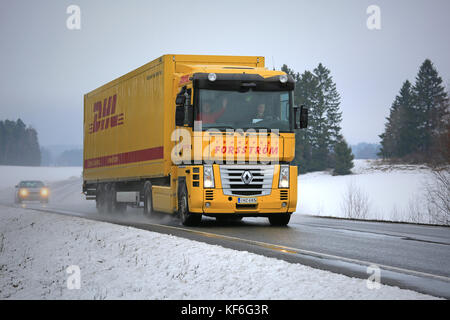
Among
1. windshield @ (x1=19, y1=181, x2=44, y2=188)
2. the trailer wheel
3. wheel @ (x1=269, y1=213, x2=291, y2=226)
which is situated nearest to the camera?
wheel @ (x1=269, y1=213, x2=291, y2=226)

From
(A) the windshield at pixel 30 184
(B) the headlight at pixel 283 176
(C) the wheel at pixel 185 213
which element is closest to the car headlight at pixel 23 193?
(A) the windshield at pixel 30 184

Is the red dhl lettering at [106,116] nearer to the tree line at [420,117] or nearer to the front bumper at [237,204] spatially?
the front bumper at [237,204]

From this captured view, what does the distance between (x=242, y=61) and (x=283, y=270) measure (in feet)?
34.9

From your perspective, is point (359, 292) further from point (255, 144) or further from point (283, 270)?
point (255, 144)

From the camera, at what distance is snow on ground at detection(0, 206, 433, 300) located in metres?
6.66

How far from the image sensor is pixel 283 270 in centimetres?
784

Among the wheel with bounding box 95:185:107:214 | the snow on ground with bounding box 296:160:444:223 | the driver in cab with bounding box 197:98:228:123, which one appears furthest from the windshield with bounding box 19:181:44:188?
the driver in cab with bounding box 197:98:228:123

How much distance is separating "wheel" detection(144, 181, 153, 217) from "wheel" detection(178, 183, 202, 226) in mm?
3104

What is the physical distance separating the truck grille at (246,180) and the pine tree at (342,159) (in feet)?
215

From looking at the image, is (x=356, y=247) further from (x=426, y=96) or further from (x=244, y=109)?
(x=426, y=96)

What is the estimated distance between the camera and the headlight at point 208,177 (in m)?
14.9

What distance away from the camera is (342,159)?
79.8m

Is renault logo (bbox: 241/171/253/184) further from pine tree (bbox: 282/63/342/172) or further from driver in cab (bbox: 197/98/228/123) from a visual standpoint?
pine tree (bbox: 282/63/342/172)
